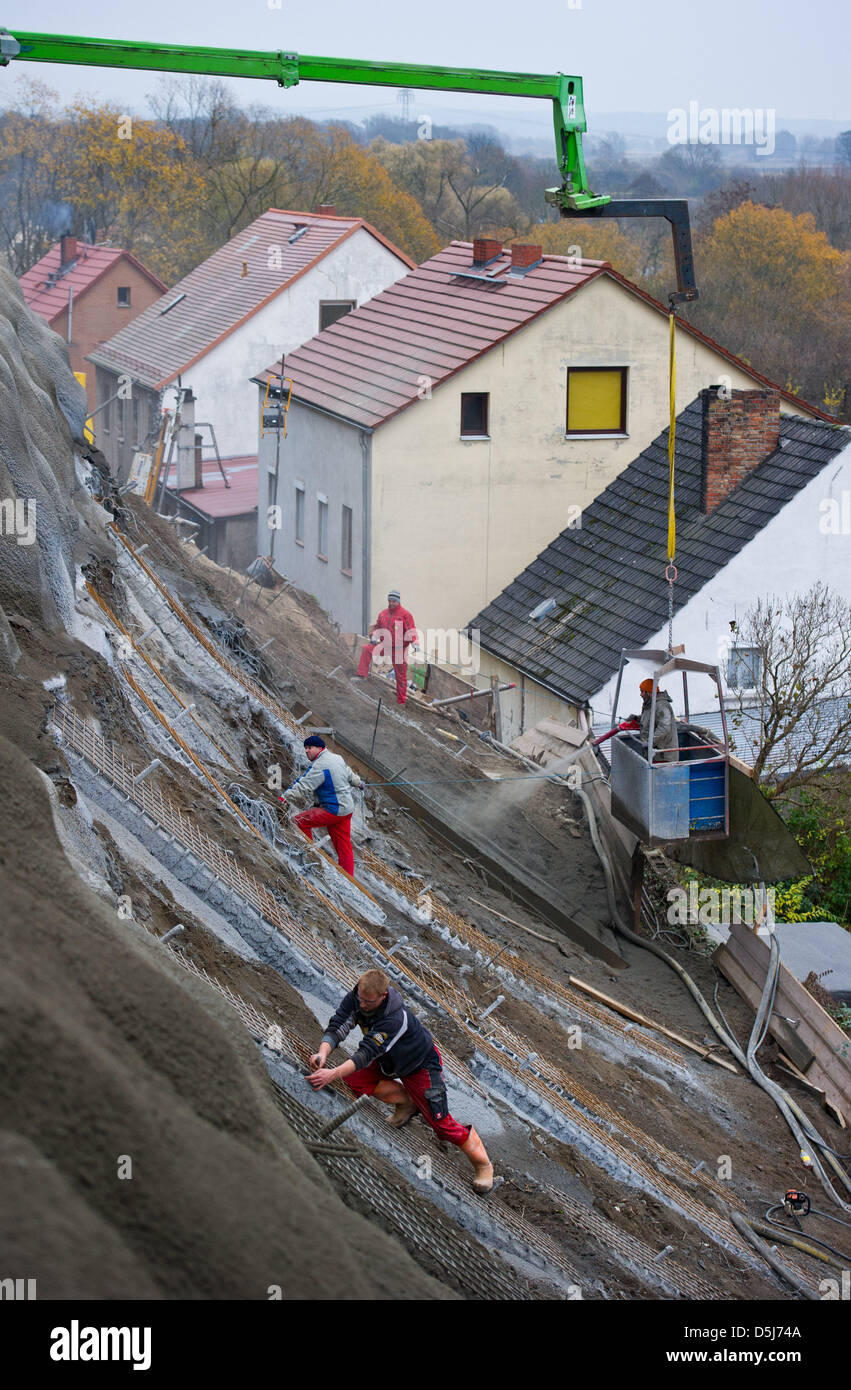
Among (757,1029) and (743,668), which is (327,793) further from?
(743,668)

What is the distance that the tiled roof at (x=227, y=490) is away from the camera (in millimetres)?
32500

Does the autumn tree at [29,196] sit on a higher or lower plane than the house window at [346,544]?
higher

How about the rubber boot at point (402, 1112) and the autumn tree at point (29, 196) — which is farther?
the autumn tree at point (29, 196)

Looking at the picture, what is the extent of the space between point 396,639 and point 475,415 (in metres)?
6.33

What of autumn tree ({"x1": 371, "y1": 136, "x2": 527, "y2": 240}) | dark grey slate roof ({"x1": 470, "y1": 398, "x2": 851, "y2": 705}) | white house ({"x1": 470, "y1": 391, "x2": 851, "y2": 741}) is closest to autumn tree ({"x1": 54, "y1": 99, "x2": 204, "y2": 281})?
autumn tree ({"x1": 371, "y1": 136, "x2": 527, "y2": 240})

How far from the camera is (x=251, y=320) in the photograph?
35750 mm

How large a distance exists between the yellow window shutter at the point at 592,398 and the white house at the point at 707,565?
233cm

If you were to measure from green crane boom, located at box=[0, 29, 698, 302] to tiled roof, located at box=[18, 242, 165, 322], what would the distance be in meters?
30.7

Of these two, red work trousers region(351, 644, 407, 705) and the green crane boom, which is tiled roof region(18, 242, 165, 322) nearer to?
red work trousers region(351, 644, 407, 705)

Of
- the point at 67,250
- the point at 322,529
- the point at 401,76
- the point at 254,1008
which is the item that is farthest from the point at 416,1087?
the point at 67,250

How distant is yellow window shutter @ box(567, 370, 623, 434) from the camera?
2455 centimetres

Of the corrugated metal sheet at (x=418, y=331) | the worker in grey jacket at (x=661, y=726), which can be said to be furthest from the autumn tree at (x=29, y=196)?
the worker in grey jacket at (x=661, y=726)

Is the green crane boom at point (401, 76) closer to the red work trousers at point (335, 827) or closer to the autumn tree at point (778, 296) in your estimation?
the red work trousers at point (335, 827)
